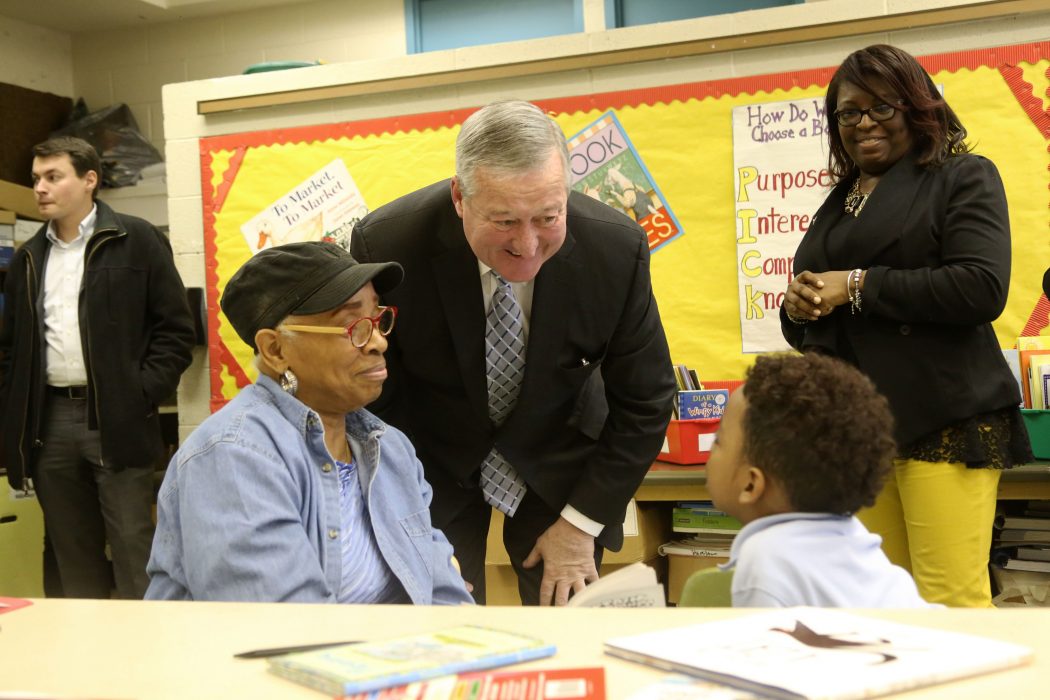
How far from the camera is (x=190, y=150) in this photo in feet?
13.6

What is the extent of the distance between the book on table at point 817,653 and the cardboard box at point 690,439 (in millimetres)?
2228

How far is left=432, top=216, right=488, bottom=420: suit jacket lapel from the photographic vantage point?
6.71ft

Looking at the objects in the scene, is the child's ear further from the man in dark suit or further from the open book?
the man in dark suit

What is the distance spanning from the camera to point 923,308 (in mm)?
2016

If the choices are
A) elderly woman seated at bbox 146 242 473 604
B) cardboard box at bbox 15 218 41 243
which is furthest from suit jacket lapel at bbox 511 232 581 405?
cardboard box at bbox 15 218 41 243

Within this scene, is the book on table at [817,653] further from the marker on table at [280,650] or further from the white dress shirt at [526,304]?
the white dress shirt at [526,304]

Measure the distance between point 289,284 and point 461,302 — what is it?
43 cm

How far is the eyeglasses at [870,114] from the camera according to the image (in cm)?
212

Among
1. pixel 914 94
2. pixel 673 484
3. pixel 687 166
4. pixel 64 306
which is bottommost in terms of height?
pixel 673 484

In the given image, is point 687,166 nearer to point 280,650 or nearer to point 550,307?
point 550,307

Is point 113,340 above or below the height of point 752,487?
above

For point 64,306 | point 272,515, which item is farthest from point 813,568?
point 64,306

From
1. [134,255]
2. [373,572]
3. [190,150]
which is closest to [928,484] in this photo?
[373,572]

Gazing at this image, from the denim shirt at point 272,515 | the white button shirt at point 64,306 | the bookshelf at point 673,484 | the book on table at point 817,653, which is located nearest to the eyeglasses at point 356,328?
the denim shirt at point 272,515
